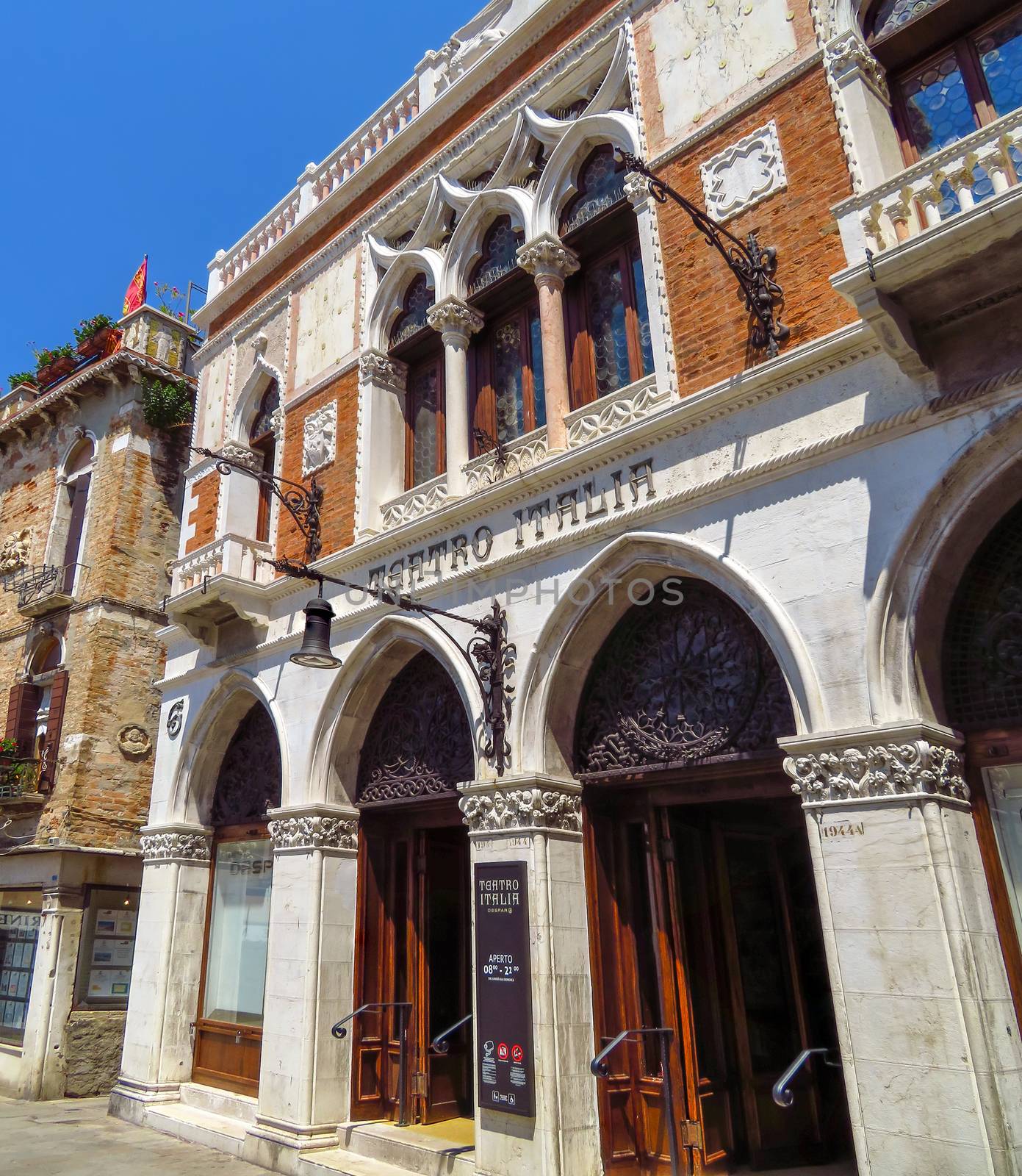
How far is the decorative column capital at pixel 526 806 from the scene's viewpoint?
7.42 metres

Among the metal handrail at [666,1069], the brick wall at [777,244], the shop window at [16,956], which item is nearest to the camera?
the metal handrail at [666,1069]

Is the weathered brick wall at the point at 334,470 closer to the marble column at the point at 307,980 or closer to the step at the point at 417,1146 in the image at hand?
the marble column at the point at 307,980

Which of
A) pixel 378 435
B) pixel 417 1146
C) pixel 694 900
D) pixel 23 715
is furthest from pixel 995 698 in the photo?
pixel 23 715

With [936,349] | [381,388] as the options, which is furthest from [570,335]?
[936,349]

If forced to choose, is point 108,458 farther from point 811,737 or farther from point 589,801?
point 811,737

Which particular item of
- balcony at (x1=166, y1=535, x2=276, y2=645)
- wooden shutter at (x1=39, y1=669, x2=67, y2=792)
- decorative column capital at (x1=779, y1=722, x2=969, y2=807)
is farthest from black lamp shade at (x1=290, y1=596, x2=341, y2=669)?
wooden shutter at (x1=39, y1=669, x2=67, y2=792)

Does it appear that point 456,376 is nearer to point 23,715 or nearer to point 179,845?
point 179,845

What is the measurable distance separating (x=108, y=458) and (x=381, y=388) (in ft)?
25.0

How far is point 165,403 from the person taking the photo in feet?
53.6

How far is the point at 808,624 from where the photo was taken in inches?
242

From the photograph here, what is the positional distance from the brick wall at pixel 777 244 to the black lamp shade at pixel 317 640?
11.4 ft

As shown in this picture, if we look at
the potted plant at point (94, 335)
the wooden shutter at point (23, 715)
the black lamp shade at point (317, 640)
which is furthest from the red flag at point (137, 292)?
the black lamp shade at point (317, 640)

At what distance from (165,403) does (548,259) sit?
32.3ft

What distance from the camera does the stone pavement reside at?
8391 mm
